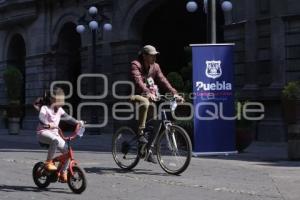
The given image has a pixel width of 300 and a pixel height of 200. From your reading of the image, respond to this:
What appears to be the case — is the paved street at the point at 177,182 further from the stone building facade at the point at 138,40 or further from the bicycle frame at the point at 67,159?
the stone building facade at the point at 138,40

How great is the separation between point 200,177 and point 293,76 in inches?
429

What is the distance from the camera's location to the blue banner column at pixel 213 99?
41.7 feet

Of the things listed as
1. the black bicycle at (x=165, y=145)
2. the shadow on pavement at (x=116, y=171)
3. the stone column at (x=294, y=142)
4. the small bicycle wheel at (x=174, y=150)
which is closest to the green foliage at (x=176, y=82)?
the stone column at (x=294, y=142)

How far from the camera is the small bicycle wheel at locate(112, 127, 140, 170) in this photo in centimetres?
1009

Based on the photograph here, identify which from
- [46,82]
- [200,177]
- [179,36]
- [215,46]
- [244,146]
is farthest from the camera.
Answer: [46,82]

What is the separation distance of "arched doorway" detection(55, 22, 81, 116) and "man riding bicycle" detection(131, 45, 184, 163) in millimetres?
21312

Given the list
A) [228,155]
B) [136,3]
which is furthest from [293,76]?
[136,3]

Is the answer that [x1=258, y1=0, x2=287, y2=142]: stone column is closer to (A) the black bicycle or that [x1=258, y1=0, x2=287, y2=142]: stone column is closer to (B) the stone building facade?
(B) the stone building facade

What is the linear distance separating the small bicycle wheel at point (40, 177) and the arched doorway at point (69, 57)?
73.6ft

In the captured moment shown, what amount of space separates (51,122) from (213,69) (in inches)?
215

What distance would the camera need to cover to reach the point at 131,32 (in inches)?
1051

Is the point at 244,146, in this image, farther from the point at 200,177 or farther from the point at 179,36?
the point at 179,36

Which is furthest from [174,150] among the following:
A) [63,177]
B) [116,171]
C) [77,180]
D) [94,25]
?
[94,25]

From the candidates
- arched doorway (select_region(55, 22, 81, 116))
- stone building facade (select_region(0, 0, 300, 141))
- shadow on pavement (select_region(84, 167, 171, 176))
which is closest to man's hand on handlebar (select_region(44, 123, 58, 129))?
shadow on pavement (select_region(84, 167, 171, 176))
